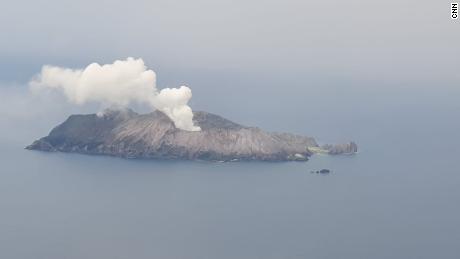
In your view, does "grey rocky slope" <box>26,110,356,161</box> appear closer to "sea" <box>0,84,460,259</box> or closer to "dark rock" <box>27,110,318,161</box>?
"dark rock" <box>27,110,318,161</box>

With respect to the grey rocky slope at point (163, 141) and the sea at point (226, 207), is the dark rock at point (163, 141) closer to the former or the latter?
the grey rocky slope at point (163, 141)

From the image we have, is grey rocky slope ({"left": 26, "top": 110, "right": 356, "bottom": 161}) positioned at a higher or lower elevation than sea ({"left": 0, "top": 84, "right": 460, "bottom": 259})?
higher

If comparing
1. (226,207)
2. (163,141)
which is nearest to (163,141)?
(163,141)

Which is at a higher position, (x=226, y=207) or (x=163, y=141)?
(x=163, y=141)

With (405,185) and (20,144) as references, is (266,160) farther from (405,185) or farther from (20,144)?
(20,144)

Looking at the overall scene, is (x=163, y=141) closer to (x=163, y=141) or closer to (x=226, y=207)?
(x=163, y=141)

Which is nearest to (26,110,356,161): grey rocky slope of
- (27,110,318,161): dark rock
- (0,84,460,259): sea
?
(27,110,318,161): dark rock

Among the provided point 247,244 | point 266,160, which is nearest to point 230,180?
point 266,160

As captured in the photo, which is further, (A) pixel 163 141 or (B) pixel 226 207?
(A) pixel 163 141
